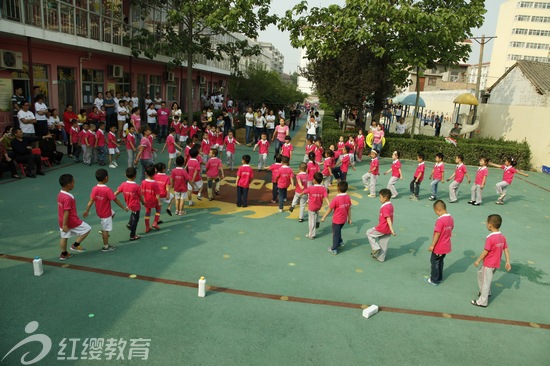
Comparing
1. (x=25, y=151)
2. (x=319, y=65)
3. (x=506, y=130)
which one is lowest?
(x=25, y=151)

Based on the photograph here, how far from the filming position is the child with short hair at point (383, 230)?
7.43 m

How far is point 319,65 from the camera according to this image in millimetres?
20141

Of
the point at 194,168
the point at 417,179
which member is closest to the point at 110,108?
the point at 194,168

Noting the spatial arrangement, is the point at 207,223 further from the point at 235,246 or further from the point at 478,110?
the point at 478,110

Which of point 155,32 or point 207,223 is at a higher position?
point 155,32

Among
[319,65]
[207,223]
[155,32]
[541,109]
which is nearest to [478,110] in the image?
[541,109]

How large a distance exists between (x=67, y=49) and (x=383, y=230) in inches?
626

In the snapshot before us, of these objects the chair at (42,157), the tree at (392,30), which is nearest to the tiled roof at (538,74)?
the tree at (392,30)

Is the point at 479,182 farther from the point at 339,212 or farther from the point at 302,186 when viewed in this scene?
the point at 339,212

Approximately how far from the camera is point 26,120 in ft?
41.3

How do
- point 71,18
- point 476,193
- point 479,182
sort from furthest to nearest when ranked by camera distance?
point 71,18, point 476,193, point 479,182

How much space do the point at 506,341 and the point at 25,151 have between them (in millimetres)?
12802

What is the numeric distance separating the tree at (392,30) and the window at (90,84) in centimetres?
957

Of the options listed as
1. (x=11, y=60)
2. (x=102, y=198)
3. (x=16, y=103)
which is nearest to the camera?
(x=102, y=198)
